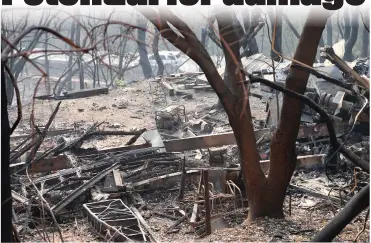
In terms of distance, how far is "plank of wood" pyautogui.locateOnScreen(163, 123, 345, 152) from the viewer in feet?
37.0

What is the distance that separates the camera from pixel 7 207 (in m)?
3.01

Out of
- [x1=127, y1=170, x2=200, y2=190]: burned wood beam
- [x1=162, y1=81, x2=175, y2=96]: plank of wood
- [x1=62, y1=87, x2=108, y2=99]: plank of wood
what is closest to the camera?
[x1=127, y1=170, x2=200, y2=190]: burned wood beam

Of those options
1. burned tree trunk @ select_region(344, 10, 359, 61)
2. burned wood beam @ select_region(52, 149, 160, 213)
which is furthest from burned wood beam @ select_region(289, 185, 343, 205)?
burned tree trunk @ select_region(344, 10, 359, 61)

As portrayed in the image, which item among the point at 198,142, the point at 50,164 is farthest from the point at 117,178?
the point at 198,142

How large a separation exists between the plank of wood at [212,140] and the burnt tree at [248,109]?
4.50 meters

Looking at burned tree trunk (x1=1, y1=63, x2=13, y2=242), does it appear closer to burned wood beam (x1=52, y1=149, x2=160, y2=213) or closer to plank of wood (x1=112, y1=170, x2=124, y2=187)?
burned wood beam (x1=52, y1=149, x2=160, y2=213)

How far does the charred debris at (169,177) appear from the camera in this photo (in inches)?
295

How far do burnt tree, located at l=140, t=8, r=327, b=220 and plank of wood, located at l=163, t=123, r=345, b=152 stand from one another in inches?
177

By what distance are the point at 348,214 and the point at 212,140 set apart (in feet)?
26.1

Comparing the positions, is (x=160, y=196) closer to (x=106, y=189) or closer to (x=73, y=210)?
(x=106, y=189)

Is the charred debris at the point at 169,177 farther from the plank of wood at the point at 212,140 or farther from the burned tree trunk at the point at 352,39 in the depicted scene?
the burned tree trunk at the point at 352,39

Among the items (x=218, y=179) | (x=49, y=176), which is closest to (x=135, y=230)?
(x=218, y=179)

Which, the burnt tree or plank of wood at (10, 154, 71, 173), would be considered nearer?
the burnt tree

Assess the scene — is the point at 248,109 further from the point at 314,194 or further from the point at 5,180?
the point at 5,180
